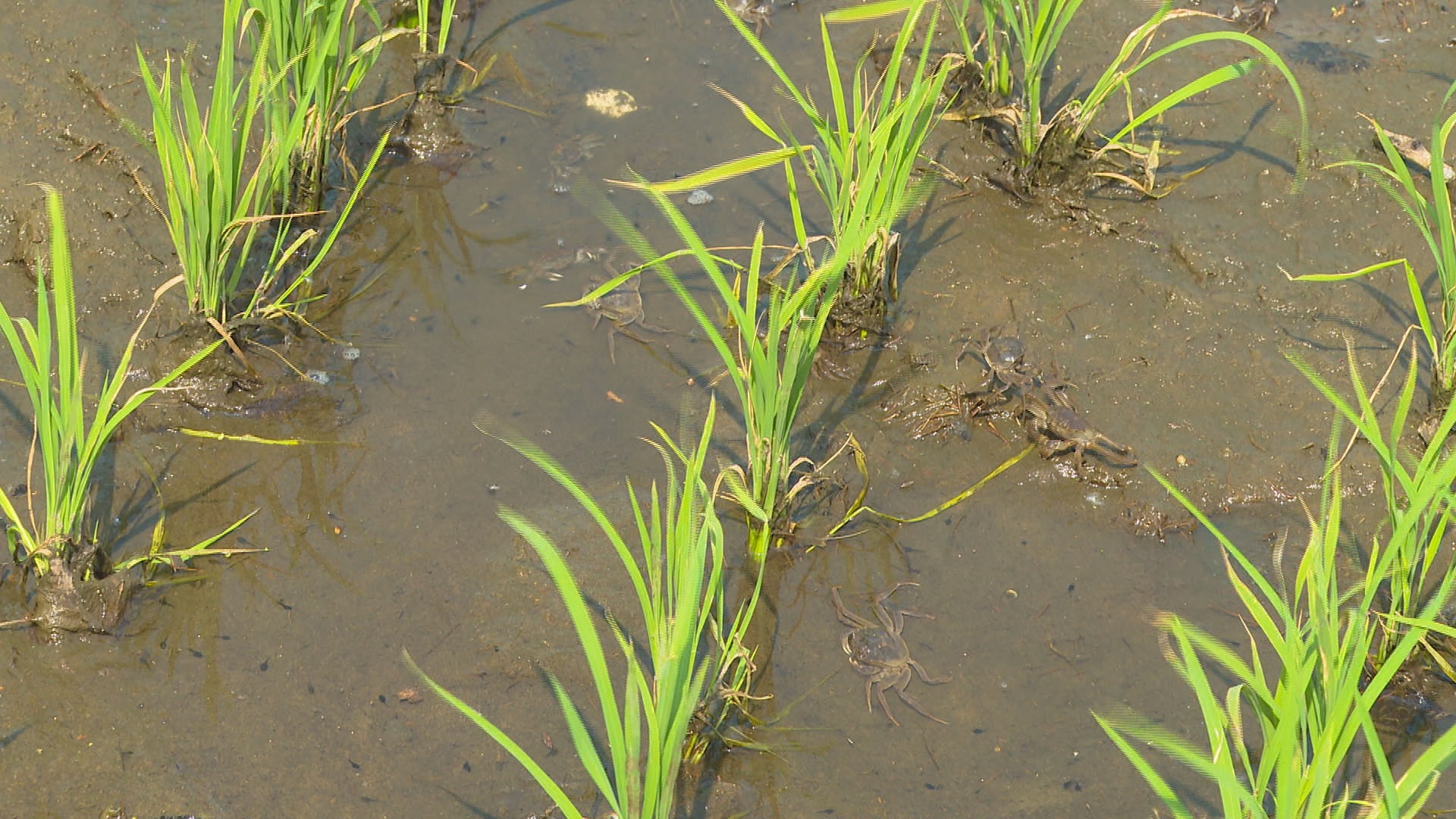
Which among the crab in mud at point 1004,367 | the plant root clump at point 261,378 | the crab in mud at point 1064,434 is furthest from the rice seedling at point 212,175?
the crab in mud at point 1064,434

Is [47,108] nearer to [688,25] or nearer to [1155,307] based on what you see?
[688,25]

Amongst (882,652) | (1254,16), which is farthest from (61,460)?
(1254,16)

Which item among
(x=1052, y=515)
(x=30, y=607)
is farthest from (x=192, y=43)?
(x=1052, y=515)

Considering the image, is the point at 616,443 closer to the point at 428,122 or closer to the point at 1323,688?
the point at 428,122

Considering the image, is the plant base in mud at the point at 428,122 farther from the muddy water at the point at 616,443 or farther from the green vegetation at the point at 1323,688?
the green vegetation at the point at 1323,688

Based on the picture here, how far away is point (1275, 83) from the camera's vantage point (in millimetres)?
4250

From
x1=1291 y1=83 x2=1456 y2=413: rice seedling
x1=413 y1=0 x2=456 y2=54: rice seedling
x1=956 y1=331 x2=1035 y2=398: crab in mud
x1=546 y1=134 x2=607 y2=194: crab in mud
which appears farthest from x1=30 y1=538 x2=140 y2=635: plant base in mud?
x1=1291 y1=83 x2=1456 y2=413: rice seedling

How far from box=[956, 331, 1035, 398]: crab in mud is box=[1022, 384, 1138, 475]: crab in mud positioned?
0.17 feet

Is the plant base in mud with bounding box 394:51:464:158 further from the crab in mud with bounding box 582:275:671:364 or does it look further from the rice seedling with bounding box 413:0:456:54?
the crab in mud with bounding box 582:275:671:364

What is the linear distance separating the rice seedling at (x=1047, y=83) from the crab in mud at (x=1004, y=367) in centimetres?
69

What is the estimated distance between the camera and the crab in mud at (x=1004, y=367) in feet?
11.1

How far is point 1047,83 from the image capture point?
424 cm

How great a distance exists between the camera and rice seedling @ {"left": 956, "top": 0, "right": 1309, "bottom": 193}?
3.63 metres

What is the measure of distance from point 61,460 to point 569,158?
1.73 meters
